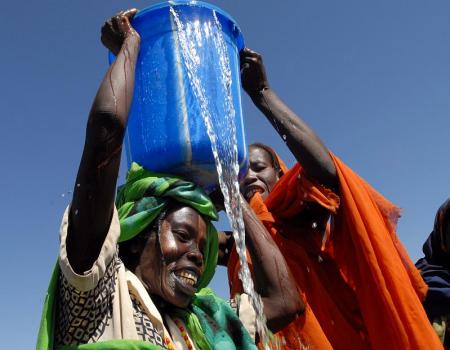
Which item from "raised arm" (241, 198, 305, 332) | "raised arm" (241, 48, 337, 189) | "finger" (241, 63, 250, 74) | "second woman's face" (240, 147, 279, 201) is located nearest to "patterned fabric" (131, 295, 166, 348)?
"raised arm" (241, 198, 305, 332)

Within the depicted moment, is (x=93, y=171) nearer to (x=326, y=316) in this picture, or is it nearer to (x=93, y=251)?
(x=93, y=251)

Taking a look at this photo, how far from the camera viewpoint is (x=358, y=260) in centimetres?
309

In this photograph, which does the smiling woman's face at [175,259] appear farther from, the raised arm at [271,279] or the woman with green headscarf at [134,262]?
the raised arm at [271,279]

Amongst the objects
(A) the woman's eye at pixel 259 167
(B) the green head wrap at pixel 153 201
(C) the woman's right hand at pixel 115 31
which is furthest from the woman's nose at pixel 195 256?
(A) the woman's eye at pixel 259 167

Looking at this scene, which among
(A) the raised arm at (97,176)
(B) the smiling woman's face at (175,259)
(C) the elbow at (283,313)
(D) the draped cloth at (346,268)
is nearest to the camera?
(A) the raised arm at (97,176)

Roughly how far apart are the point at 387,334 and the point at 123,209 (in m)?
1.54

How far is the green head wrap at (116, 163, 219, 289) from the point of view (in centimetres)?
218

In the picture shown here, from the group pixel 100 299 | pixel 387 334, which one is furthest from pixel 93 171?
pixel 387 334

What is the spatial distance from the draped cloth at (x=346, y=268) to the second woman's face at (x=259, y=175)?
27cm

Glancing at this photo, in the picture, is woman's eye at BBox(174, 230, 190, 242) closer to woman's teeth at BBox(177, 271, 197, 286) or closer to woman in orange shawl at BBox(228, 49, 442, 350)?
woman's teeth at BBox(177, 271, 197, 286)

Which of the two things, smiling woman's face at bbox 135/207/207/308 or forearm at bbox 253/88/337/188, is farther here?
forearm at bbox 253/88/337/188

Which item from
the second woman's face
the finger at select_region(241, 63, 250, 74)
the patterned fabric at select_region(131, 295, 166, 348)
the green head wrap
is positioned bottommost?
the patterned fabric at select_region(131, 295, 166, 348)

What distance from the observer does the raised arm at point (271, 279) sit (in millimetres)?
2648

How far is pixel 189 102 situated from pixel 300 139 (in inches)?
36.9
